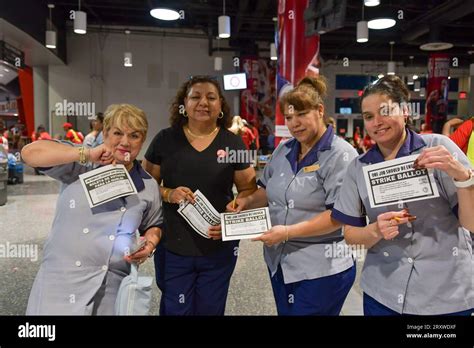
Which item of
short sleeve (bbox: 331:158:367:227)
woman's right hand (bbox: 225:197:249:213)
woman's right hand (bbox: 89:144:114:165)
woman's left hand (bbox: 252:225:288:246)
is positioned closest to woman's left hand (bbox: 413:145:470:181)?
short sleeve (bbox: 331:158:367:227)

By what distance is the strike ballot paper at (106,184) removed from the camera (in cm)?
135

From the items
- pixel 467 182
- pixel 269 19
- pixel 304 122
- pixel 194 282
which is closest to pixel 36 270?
Result: pixel 194 282

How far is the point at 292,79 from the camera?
324 cm

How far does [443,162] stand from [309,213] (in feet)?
1.82

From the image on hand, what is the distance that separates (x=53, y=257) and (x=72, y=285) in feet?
0.43

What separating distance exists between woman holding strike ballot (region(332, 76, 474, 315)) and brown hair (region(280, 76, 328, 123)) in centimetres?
25

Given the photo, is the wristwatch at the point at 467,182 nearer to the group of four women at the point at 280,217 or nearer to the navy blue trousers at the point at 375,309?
the group of four women at the point at 280,217

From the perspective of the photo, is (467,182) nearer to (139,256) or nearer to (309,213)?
(309,213)

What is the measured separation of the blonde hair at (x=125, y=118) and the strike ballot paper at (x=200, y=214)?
1.30 ft

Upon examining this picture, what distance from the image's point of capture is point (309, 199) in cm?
146

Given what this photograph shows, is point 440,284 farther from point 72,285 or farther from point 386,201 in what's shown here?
point 72,285

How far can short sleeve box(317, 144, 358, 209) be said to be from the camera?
4.60ft

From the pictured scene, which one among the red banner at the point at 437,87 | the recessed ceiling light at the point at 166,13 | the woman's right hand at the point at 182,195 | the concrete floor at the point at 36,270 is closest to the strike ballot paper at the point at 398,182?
the woman's right hand at the point at 182,195

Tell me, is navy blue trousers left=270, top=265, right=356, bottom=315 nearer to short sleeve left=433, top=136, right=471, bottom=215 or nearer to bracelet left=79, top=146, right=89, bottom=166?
short sleeve left=433, top=136, right=471, bottom=215
